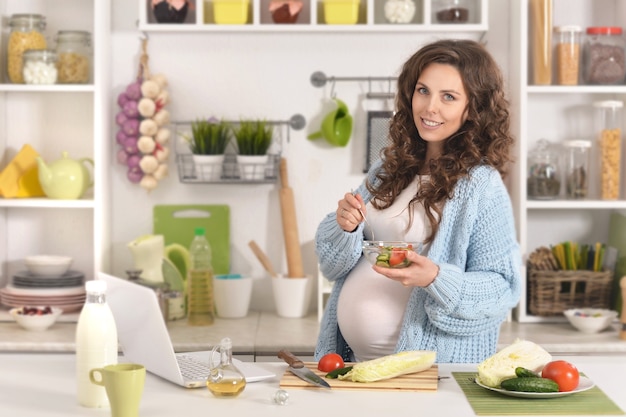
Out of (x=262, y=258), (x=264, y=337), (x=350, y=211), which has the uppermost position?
(x=350, y=211)

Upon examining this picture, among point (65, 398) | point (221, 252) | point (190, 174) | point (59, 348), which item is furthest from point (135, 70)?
point (65, 398)

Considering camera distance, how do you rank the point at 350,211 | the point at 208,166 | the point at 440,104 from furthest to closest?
the point at 208,166, the point at 440,104, the point at 350,211

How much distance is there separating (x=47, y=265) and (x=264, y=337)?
2.76ft

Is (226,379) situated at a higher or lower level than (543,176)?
lower

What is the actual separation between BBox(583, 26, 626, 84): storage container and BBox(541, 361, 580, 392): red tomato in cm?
180

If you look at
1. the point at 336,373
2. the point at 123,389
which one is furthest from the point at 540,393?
the point at 123,389

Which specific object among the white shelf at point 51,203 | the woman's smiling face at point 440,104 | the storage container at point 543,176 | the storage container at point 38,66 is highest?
the storage container at point 38,66

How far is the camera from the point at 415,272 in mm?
2016

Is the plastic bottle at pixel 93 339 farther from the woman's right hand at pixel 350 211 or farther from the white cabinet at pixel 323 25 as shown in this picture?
the white cabinet at pixel 323 25

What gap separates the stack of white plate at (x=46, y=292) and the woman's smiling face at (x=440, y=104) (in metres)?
1.57

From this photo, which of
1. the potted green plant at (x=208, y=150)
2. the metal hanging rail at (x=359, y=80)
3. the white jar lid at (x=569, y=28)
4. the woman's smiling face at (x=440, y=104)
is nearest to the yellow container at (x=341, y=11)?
the metal hanging rail at (x=359, y=80)

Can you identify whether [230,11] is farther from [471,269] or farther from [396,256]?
[396,256]

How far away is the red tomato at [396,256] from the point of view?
1952 mm

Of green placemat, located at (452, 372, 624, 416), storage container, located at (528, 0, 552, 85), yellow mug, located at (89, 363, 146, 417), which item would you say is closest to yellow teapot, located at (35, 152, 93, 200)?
storage container, located at (528, 0, 552, 85)
